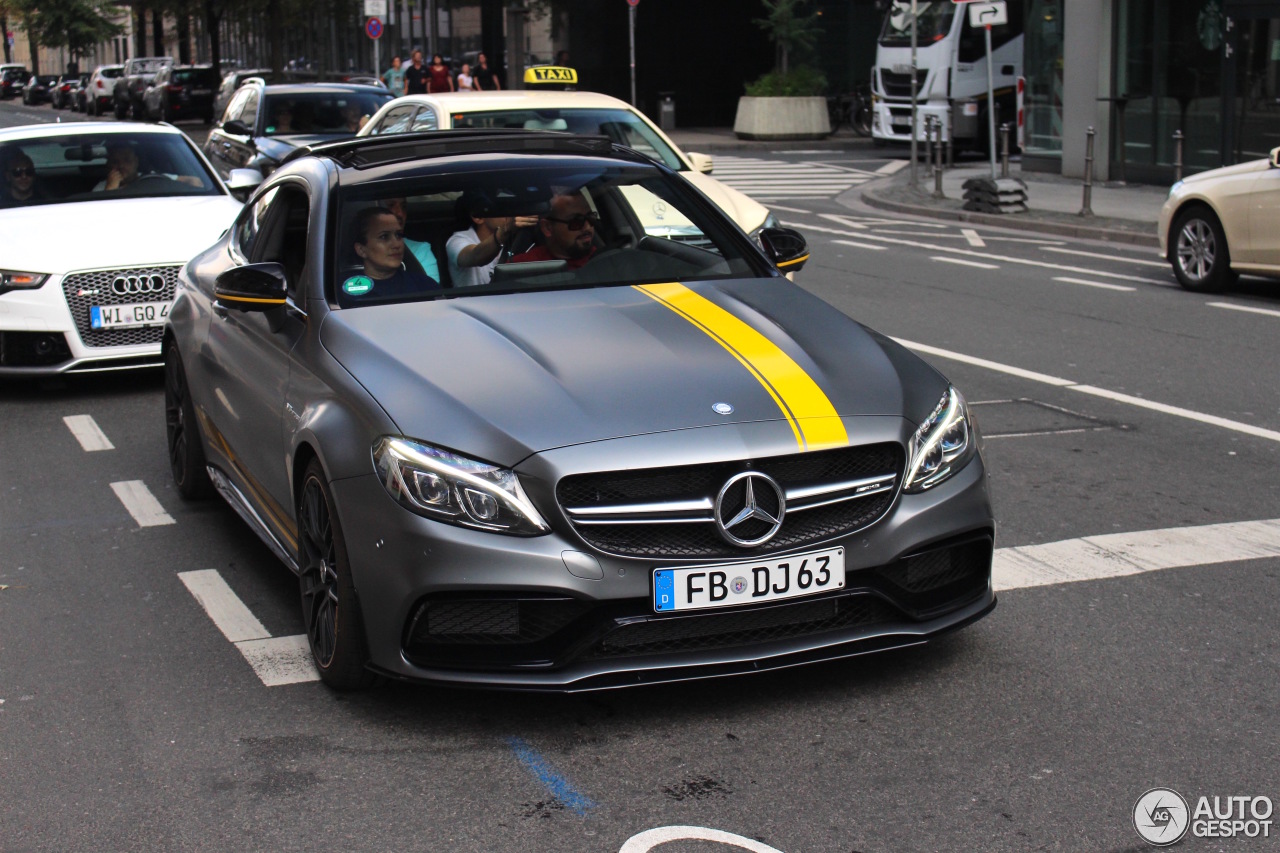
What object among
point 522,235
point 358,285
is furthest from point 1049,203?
point 358,285

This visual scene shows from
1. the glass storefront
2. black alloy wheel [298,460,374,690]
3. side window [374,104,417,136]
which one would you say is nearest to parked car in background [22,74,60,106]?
the glass storefront

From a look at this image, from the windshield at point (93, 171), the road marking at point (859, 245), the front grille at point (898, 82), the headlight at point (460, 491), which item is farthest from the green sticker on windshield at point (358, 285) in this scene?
the front grille at point (898, 82)

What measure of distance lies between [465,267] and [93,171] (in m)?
6.16

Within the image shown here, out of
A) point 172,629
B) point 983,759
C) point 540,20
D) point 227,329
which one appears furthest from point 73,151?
point 540,20

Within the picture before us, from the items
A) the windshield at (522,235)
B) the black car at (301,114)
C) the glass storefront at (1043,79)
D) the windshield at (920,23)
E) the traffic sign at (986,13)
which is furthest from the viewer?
the windshield at (920,23)

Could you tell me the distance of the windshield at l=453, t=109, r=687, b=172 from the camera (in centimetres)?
1190

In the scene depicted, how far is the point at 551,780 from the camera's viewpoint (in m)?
3.95

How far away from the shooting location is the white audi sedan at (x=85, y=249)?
917cm

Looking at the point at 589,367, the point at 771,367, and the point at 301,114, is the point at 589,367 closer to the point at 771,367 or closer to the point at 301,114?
the point at 771,367

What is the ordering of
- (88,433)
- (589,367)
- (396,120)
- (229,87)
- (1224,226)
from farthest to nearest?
1. (229,87)
2. (396,120)
3. (1224,226)
4. (88,433)
5. (589,367)

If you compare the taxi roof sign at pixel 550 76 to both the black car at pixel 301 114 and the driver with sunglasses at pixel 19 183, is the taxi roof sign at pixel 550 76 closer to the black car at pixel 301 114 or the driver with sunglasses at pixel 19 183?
the black car at pixel 301 114

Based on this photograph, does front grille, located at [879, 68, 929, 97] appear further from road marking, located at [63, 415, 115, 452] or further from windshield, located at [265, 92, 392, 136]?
road marking, located at [63, 415, 115, 452]

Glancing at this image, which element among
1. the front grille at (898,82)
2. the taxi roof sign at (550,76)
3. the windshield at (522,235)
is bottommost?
the windshield at (522,235)

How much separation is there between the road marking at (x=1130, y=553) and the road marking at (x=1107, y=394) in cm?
188
